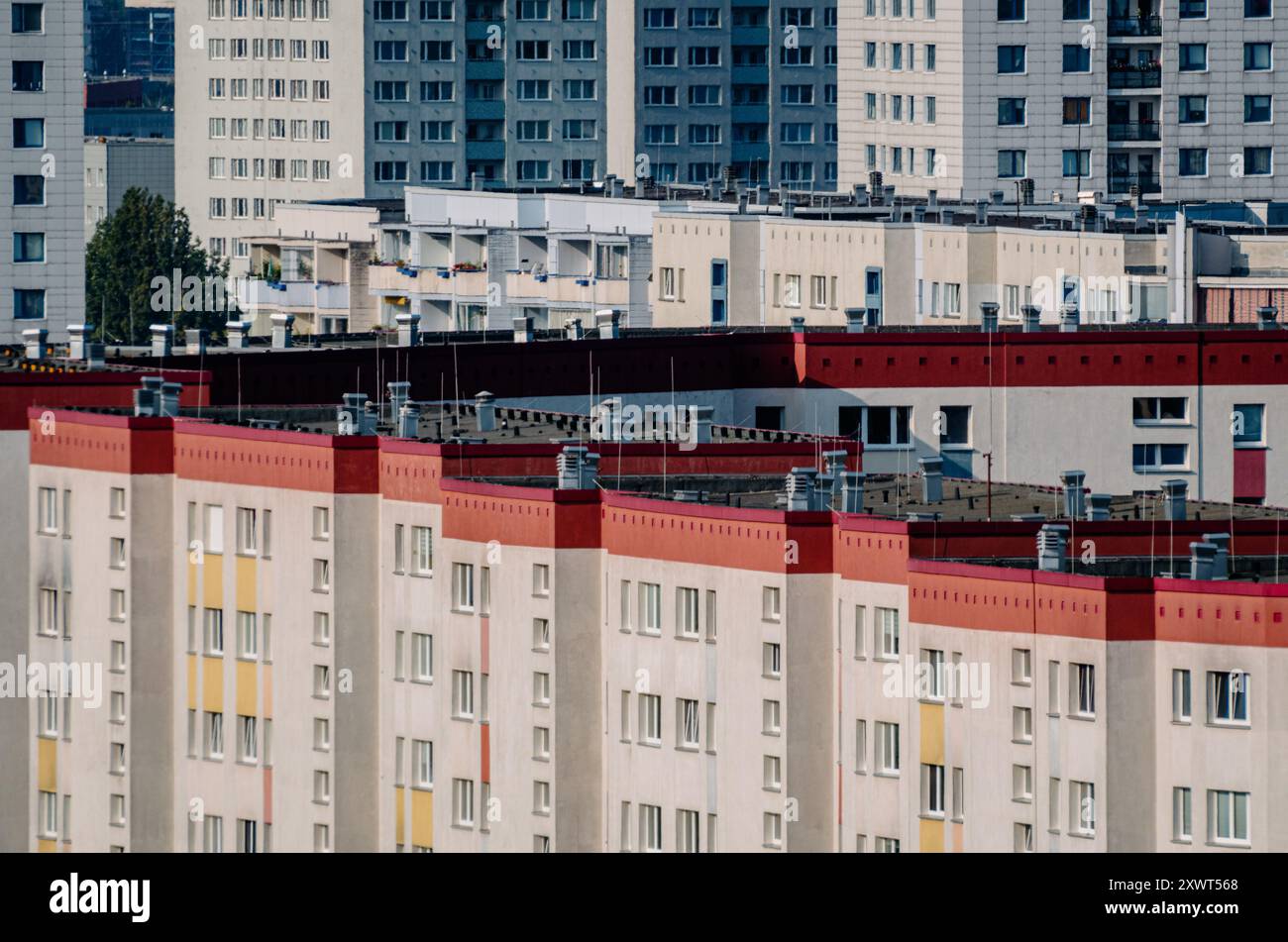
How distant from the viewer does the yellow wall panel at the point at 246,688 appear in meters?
118

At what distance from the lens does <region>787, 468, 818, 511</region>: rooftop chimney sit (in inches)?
4035

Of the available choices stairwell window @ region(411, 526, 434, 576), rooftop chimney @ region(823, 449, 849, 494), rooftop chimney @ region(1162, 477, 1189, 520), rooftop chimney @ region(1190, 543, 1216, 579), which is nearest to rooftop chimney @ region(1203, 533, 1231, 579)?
rooftop chimney @ region(1190, 543, 1216, 579)

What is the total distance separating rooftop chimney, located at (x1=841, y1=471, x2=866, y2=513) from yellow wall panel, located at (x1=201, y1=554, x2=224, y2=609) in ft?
70.5

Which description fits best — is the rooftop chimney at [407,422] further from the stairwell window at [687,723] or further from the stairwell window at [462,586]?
the stairwell window at [687,723]

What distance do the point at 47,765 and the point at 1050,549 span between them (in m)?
41.0

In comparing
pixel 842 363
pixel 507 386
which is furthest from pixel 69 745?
pixel 842 363

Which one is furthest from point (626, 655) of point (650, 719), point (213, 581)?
point (213, 581)

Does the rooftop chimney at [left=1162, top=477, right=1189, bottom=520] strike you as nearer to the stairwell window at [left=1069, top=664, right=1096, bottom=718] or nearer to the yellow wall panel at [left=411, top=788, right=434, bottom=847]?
the stairwell window at [left=1069, top=664, right=1096, bottom=718]

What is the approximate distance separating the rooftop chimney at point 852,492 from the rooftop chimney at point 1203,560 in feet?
36.7

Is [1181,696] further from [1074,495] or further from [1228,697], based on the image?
[1074,495]

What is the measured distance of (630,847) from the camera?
349 ft

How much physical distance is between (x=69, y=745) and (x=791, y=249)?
2314 inches

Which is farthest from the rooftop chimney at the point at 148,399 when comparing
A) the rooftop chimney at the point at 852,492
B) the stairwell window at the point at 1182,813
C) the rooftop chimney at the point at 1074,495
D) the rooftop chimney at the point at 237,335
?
the stairwell window at the point at 1182,813
